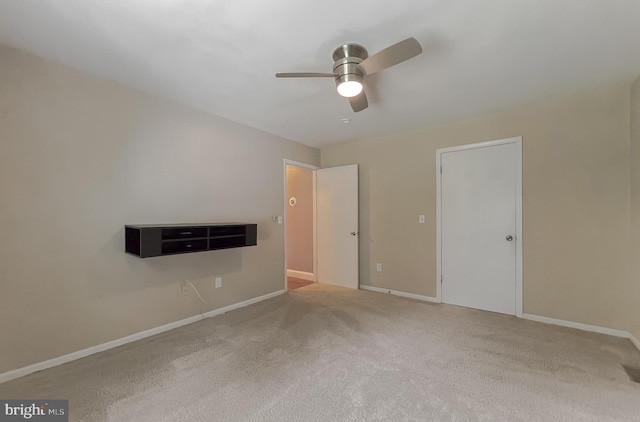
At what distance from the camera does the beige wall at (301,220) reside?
16.7 feet

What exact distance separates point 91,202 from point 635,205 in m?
4.67

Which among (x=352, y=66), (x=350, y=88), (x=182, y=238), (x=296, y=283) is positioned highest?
(x=352, y=66)

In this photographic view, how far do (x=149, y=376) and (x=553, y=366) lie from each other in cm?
299

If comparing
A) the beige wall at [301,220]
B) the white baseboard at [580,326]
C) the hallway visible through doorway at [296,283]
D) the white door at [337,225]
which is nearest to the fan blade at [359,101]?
the white door at [337,225]

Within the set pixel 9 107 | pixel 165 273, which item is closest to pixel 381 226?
pixel 165 273

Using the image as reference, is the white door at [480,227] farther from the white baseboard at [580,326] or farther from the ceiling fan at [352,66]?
the ceiling fan at [352,66]

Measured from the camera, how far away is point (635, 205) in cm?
244

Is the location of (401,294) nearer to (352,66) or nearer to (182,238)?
(182,238)

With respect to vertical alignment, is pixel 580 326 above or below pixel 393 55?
below

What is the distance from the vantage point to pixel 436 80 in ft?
7.82

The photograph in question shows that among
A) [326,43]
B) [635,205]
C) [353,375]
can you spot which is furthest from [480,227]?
[326,43]

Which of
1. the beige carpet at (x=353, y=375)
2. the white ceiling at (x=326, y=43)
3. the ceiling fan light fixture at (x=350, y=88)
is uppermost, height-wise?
the white ceiling at (x=326, y=43)

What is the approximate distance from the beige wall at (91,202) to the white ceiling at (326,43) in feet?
0.88

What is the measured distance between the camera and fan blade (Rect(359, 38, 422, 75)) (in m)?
1.59
